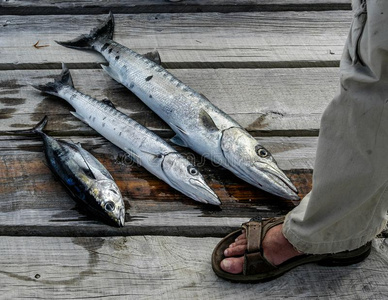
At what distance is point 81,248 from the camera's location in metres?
2.22

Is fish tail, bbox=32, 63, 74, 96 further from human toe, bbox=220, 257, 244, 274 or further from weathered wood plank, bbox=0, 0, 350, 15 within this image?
human toe, bbox=220, 257, 244, 274

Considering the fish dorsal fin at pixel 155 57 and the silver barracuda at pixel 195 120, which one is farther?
the fish dorsal fin at pixel 155 57

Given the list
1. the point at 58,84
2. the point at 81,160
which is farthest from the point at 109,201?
the point at 58,84

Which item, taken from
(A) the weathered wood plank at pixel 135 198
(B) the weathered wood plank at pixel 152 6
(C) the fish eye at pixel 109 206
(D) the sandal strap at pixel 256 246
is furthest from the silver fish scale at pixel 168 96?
(B) the weathered wood plank at pixel 152 6

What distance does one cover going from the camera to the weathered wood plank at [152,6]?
3.96m

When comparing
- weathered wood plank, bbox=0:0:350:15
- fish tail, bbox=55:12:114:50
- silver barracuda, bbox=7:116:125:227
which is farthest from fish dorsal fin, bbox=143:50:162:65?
silver barracuda, bbox=7:116:125:227

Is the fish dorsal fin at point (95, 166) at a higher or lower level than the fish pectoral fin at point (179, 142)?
higher

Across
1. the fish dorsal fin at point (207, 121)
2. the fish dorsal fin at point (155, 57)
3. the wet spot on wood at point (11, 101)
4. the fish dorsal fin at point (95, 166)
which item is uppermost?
the fish dorsal fin at point (155, 57)

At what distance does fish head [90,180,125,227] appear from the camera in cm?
231

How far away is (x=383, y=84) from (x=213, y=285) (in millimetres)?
1080

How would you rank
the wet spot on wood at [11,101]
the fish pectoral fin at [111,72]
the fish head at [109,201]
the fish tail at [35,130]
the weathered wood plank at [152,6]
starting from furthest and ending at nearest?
the weathered wood plank at [152,6] → the fish pectoral fin at [111,72] → the wet spot on wood at [11,101] → the fish tail at [35,130] → the fish head at [109,201]

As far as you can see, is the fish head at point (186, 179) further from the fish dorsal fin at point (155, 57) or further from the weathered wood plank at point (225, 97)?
the fish dorsal fin at point (155, 57)

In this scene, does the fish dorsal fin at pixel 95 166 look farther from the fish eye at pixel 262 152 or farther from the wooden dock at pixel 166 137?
the fish eye at pixel 262 152

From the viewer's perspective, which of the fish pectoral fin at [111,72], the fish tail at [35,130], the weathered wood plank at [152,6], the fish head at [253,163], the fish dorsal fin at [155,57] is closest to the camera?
the fish head at [253,163]
